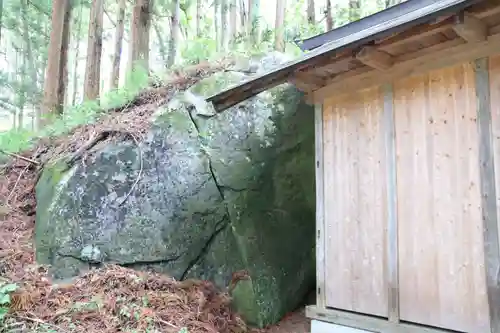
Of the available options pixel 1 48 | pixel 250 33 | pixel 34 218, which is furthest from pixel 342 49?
pixel 1 48

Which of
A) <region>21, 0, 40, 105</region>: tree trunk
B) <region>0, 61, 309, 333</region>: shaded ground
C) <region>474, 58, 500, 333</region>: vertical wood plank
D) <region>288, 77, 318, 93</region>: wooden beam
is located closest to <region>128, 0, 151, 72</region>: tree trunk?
<region>0, 61, 309, 333</region>: shaded ground

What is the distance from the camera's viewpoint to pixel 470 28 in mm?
3312

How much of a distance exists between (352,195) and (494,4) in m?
2.23

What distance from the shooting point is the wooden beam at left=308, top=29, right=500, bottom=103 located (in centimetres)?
348

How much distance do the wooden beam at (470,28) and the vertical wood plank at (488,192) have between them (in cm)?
20

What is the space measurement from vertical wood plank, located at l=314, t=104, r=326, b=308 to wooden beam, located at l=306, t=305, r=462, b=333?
0.11m

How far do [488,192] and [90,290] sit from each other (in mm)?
4090

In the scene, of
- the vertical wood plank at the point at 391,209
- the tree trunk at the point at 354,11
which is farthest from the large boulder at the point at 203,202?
the tree trunk at the point at 354,11

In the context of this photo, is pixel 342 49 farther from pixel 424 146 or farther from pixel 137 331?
pixel 137 331

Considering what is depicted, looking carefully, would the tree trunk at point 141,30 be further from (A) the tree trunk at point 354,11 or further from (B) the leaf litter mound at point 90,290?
(A) the tree trunk at point 354,11

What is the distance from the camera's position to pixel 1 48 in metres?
22.9

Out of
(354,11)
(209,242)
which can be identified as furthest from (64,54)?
(354,11)

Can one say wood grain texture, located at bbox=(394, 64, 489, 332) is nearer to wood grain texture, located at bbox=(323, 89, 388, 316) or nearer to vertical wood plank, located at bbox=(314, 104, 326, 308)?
wood grain texture, located at bbox=(323, 89, 388, 316)

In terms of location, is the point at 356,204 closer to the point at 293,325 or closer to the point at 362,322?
the point at 362,322
